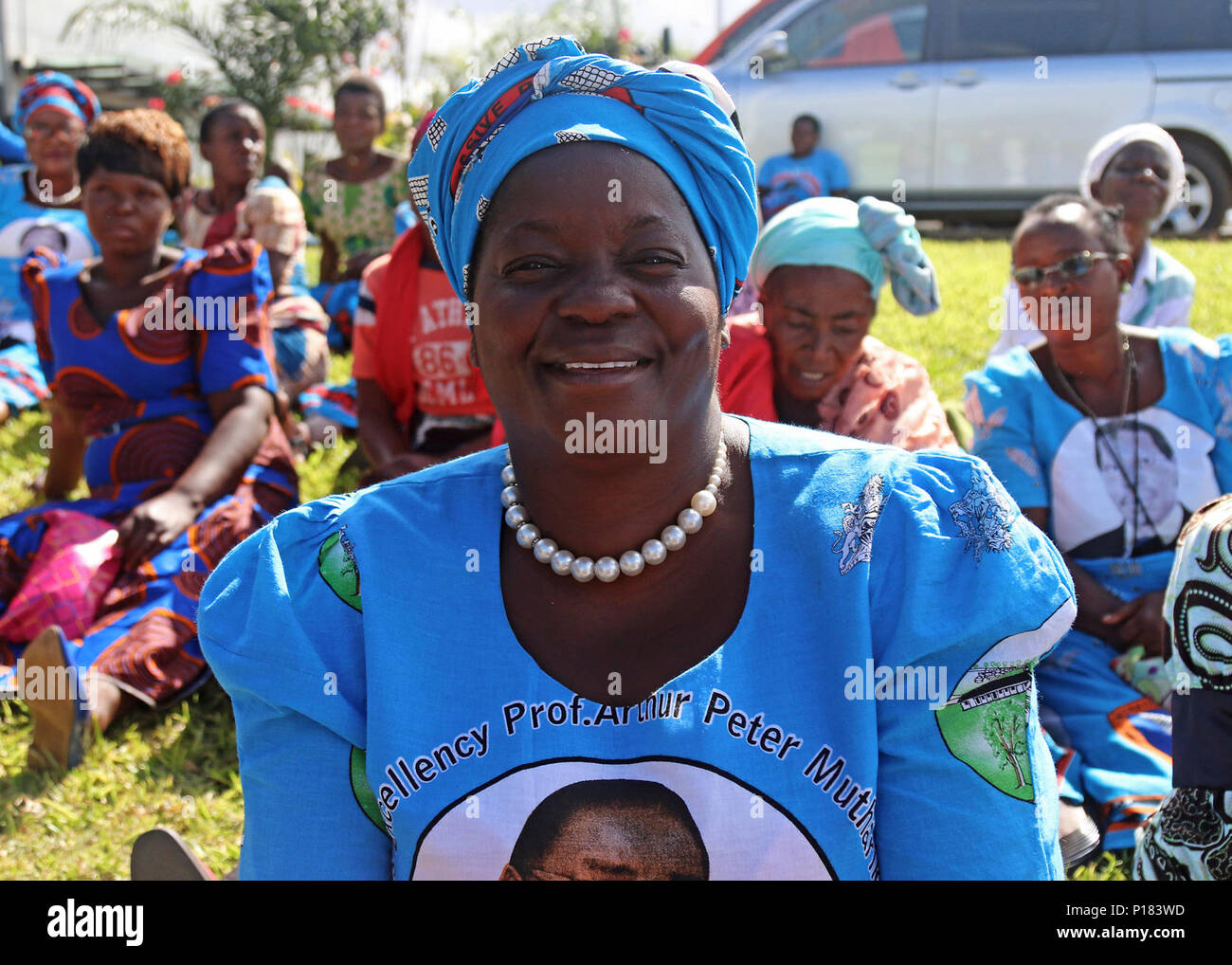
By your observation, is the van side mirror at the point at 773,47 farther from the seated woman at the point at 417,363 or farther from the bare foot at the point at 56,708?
the bare foot at the point at 56,708

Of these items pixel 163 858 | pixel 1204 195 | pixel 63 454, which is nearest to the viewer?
pixel 163 858

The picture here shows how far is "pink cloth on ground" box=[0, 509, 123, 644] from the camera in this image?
3645 millimetres

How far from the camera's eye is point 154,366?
401cm

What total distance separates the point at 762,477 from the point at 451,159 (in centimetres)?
68

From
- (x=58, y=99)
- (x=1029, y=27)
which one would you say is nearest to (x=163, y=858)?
(x=58, y=99)

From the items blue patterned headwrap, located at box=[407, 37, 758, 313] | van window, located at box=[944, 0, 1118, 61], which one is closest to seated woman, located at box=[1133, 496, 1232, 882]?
blue patterned headwrap, located at box=[407, 37, 758, 313]

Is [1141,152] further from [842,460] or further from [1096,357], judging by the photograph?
[842,460]

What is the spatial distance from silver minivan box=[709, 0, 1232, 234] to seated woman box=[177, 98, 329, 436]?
138 inches

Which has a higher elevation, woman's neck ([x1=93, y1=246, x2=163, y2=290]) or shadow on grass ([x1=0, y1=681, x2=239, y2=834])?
woman's neck ([x1=93, y1=246, x2=163, y2=290])

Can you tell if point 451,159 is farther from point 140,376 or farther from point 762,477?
point 140,376

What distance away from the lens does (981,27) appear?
867 cm

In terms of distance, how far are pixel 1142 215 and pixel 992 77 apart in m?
3.97

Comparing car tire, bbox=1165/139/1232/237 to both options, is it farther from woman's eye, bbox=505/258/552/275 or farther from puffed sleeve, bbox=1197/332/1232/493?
woman's eye, bbox=505/258/552/275
